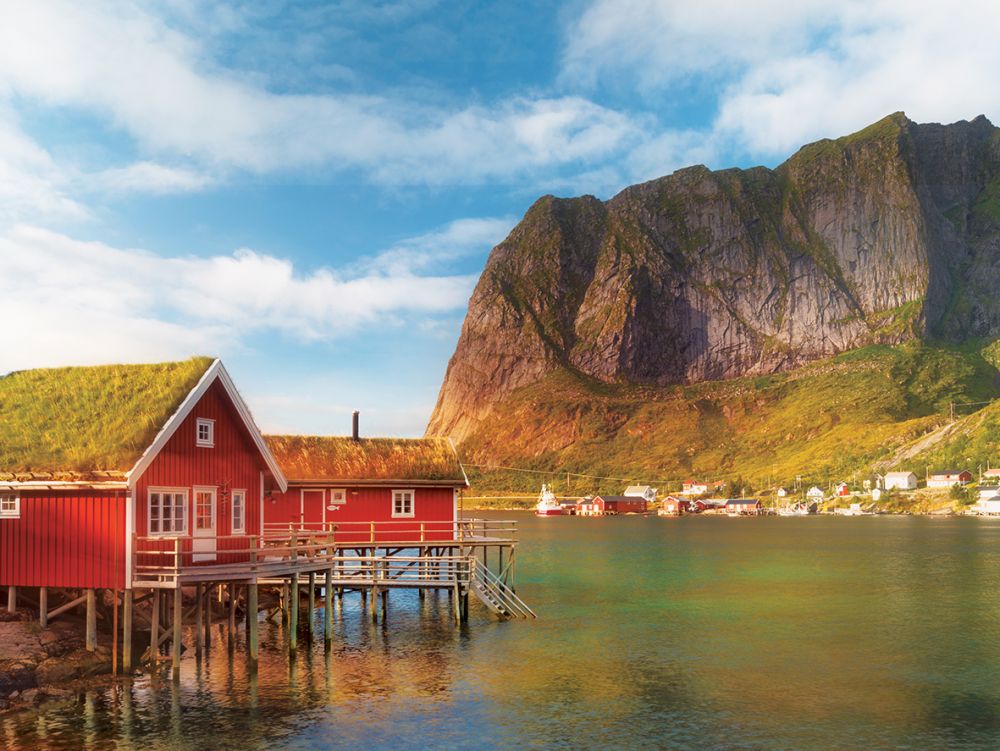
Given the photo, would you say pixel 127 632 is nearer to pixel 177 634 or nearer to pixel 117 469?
pixel 177 634

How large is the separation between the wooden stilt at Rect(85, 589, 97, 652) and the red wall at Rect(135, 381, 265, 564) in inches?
96.3

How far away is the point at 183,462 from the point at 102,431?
8.76ft

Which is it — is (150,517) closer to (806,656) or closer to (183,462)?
(183,462)

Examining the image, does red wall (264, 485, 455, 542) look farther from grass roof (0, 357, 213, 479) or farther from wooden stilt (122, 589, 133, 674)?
wooden stilt (122, 589, 133, 674)

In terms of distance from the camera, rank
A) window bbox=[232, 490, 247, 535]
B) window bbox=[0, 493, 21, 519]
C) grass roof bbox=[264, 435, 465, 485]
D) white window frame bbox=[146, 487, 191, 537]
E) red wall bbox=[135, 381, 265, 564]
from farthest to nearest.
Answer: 1. grass roof bbox=[264, 435, 465, 485]
2. window bbox=[232, 490, 247, 535]
3. window bbox=[0, 493, 21, 519]
4. red wall bbox=[135, 381, 265, 564]
5. white window frame bbox=[146, 487, 191, 537]

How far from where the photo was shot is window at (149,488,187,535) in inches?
1235

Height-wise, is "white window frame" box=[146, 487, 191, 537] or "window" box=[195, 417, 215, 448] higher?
"window" box=[195, 417, 215, 448]

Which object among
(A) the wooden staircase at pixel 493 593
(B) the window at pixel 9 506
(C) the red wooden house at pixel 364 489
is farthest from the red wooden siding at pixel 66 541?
(A) the wooden staircase at pixel 493 593

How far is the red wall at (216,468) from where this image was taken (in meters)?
31.2

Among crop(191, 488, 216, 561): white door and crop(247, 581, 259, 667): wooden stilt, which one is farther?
crop(247, 581, 259, 667): wooden stilt

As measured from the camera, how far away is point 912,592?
6694cm

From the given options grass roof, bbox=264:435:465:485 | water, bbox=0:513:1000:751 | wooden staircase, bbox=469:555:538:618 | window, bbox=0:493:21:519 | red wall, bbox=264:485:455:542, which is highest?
grass roof, bbox=264:435:465:485

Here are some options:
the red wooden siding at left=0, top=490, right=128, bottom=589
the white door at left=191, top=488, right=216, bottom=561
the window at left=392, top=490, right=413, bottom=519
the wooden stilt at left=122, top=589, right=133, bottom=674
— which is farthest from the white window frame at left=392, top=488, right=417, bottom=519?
the red wooden siding at left=0, top=490, right=128, bottom=589

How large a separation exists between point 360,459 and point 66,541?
20504 mm
